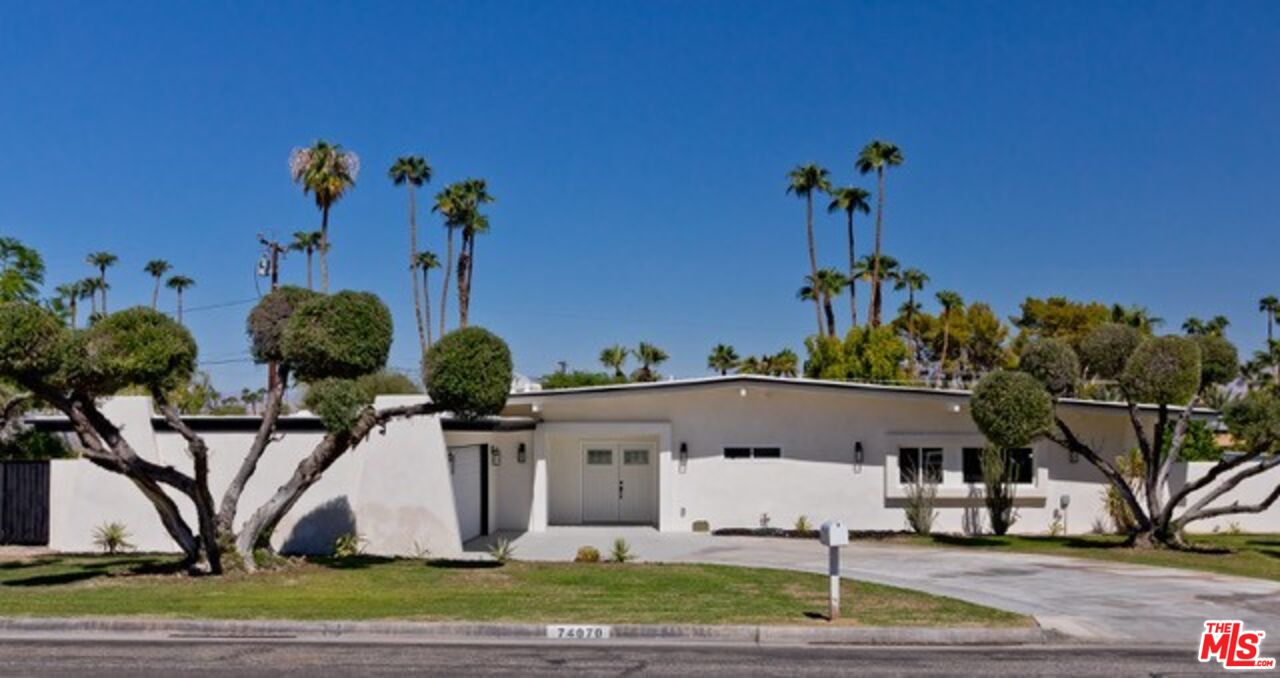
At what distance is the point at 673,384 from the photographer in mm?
26062

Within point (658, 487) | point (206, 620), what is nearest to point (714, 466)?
point (658, 487)

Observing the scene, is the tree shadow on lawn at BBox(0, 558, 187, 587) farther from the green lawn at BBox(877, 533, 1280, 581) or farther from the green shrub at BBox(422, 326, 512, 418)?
the green lawn at BBox(877, 533, 1280, 581)

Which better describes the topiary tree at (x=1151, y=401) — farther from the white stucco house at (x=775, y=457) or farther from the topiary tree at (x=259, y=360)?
the topiary tree at (x=259, y=360)

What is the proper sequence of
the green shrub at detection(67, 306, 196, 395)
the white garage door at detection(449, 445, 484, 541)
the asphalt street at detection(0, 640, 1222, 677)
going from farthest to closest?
the white garage door at detection(449, 445, 484, 541)
the green shrub at detection(67, 306, 196, 395)
the asphalt street at detection(0, 640, 1222, 677)

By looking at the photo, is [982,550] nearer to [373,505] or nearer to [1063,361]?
[1063,361]

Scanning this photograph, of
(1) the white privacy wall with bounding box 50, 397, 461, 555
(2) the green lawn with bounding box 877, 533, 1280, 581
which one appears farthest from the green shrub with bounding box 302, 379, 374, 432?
(2) the green lawn with bounding box 877, 533, 1280, 581

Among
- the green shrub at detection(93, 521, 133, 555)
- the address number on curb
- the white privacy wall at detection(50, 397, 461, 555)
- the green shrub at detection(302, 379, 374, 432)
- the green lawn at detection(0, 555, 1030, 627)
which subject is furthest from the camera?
the green shrub at detection(93, 521, 133, 555)

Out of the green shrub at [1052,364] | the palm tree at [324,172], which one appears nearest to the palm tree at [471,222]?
the palm tree at [324,172]

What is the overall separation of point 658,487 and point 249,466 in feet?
38.7

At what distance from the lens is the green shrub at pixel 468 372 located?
17234 mm

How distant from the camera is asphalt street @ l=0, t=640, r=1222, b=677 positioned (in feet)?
36.4

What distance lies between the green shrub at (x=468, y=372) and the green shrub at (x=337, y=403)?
110cm

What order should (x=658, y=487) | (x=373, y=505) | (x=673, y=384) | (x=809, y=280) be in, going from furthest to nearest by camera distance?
(x=809, y=280), (x=658, y=487), (x=673, y=384), (x=373, y=505)

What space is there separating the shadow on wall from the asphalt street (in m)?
8.92
